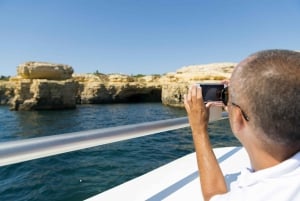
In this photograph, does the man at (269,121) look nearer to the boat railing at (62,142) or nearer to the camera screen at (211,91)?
the camera screen at (211,91)

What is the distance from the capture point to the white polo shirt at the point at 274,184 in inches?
22.8

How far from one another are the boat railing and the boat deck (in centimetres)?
33

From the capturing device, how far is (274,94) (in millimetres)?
608

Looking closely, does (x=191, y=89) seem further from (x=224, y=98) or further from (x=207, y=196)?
(x=207, y=196)

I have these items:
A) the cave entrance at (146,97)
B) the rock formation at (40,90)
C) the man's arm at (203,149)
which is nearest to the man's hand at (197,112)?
the man's arm at (203,149)

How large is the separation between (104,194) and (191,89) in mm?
864

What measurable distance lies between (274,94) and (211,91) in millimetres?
441

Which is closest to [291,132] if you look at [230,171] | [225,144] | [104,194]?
[104,194]

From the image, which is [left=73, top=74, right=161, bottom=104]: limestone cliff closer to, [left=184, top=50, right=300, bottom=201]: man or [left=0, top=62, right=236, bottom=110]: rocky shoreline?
[left=0, top=62, right=236, bottom=110]: rocky shoreline

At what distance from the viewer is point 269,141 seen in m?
0.64

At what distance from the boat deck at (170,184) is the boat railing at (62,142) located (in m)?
0.33

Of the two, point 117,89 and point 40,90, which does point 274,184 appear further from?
point 117,89

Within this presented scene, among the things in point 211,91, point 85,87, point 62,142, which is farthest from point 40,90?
point 211,91

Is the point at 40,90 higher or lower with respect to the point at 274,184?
lower
